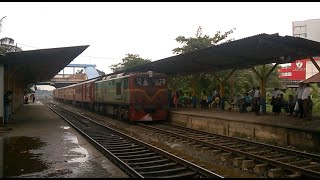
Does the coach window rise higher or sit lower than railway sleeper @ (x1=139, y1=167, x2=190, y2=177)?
higher

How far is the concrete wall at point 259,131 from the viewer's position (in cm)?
1072

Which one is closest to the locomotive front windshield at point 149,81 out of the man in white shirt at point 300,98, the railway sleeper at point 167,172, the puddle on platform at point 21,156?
the puddle on platform at point 21,156

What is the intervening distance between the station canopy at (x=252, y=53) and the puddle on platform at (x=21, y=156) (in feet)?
24.3

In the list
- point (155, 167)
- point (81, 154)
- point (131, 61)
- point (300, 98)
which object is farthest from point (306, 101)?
point (131, 61)

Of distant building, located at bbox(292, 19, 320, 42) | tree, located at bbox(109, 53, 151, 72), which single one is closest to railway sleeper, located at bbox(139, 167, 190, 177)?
tree, located at bbox(109, 53, 151, 72)

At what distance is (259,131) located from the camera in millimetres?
12867

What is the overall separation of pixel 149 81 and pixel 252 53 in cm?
606

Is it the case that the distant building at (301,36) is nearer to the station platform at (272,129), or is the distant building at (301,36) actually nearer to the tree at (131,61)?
the tree at (131,61)

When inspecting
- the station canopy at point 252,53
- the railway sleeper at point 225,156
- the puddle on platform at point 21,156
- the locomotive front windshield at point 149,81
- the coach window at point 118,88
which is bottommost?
the railway sleeper at point 225,156

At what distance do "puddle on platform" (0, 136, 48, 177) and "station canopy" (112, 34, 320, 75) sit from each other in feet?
24.3

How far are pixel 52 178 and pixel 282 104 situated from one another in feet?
40.1

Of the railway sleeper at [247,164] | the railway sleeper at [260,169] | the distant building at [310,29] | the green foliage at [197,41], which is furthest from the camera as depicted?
the distant building at [310,29]

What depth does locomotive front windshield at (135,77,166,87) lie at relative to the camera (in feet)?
60.5

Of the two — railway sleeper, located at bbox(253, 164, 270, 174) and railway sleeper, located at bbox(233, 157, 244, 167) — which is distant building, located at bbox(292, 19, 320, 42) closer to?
railway sleeper, located at bbox(233, 157, 244, 167)
